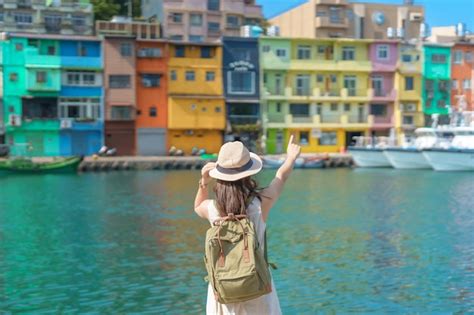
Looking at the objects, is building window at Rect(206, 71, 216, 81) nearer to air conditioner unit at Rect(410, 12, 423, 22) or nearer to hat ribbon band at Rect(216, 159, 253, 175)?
air conditioner unit at Rect(410, 12, 423, 22)

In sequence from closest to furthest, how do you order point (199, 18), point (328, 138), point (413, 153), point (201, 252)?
point (201, 252)
point (413, 153)
point (328, 138)
point (199, 18)

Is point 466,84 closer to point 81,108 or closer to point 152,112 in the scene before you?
point 152,112

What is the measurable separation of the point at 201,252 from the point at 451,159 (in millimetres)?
31989

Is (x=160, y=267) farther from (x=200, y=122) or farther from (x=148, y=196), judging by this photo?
(x=200, y=122)

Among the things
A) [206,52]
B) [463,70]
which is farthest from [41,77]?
[463,70]

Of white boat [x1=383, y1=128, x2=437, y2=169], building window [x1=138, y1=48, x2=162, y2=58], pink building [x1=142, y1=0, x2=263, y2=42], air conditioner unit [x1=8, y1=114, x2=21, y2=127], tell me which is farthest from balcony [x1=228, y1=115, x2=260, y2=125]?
air conditioner unit [x1=8, y1=114, x2=21, y2=127]

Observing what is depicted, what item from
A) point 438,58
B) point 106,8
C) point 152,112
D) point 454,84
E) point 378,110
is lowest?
point 152,112

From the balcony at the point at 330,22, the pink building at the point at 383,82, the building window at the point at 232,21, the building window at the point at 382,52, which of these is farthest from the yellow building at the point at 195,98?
the building window at the point at 382,52

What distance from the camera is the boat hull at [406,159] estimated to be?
47156mm

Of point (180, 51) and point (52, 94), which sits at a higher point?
point (180, 51)

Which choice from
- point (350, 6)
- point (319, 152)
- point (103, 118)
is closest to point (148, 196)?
point (103, 118)

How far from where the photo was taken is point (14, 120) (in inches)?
1992

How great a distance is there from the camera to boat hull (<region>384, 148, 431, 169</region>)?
47.2 meters

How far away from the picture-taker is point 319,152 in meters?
58.4
